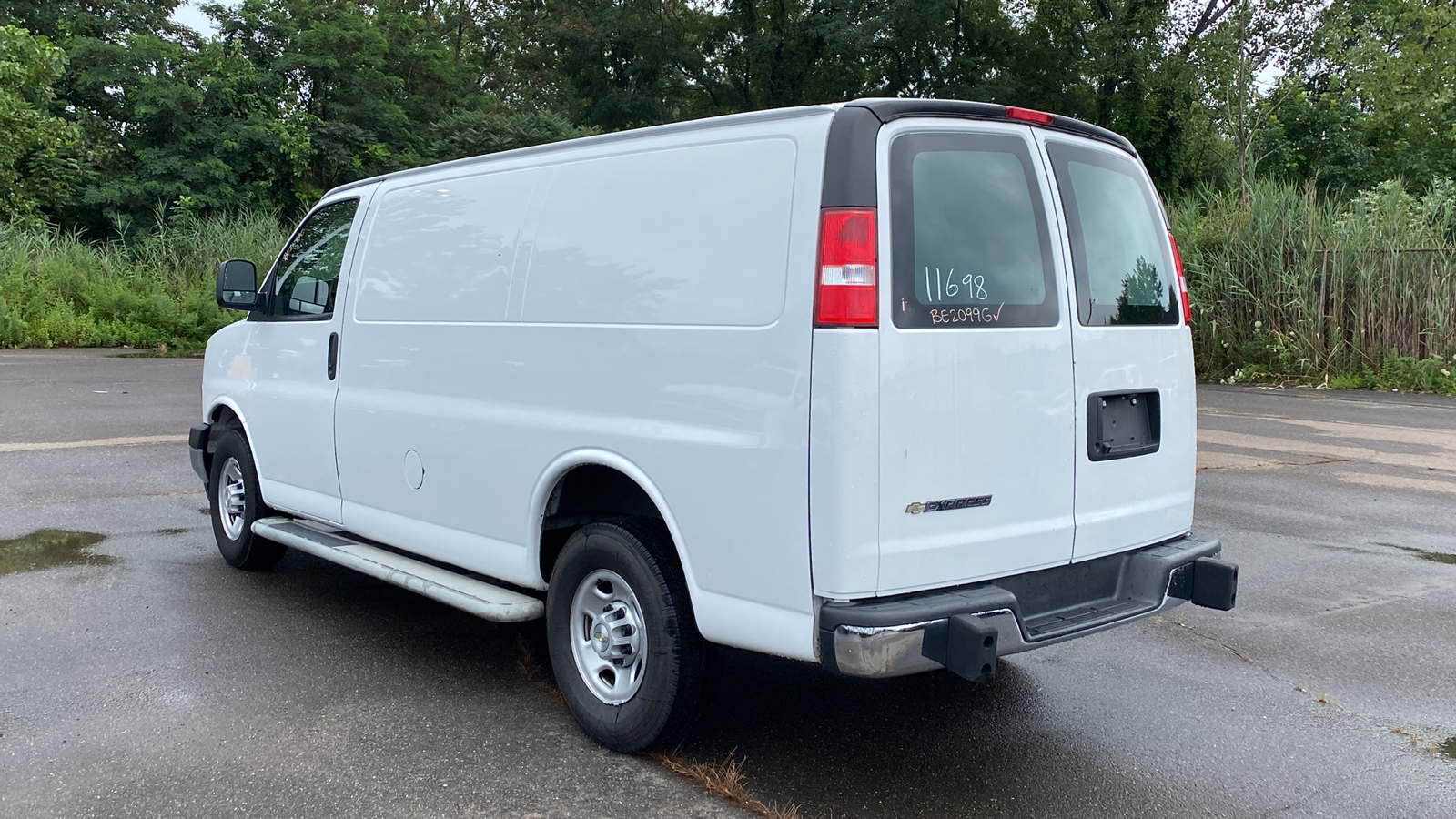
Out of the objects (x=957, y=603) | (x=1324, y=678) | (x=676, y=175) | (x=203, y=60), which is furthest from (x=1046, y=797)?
(x=203, y=60)

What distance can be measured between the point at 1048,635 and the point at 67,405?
12158 mm

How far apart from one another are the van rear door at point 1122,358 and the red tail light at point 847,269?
859 mm

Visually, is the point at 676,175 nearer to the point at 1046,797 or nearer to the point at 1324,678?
the point at 1046,797

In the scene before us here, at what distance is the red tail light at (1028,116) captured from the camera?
3.76m

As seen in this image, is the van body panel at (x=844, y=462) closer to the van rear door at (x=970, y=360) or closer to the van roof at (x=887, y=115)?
the van rear door at (x=970, y=360)

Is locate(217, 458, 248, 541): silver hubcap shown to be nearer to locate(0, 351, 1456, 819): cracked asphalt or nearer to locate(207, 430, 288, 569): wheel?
locate(207, 430, 288, 569): wheel

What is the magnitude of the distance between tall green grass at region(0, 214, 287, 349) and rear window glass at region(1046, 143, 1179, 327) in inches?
785

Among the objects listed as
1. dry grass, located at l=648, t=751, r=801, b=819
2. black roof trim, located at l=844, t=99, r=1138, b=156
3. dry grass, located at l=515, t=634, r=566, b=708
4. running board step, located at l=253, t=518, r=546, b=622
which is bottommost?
dry grass, located at l=648, t=751, r=801, b=819

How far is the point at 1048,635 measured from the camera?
3.58m

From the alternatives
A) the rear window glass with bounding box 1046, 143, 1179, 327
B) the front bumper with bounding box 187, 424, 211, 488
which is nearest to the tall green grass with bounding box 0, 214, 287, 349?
the front bumper with bounding box 187, 424, 211, 488

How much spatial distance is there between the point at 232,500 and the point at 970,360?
15.2 feet

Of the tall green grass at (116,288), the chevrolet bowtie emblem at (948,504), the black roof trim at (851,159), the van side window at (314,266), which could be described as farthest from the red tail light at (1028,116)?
the tall green grass at (116,288)

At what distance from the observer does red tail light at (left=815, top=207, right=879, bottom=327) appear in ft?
10.8

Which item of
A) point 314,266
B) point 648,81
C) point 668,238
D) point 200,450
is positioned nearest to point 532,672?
point 668,238
